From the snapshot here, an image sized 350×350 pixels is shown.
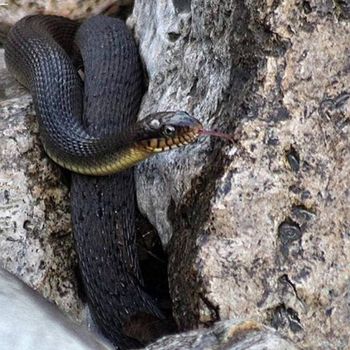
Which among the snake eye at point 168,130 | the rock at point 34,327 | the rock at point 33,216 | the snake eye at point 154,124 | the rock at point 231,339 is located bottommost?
the rock at point 33,216

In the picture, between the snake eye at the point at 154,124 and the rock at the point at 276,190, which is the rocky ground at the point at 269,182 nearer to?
the rock at the point at 276,190

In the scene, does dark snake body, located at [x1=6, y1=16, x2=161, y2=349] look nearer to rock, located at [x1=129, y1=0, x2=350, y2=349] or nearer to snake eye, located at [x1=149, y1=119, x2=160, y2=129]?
snake eye, located at [x1=149, y1=119, x2=160, y2=129]

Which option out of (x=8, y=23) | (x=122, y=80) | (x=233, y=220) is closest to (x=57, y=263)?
(x=122, y=80)

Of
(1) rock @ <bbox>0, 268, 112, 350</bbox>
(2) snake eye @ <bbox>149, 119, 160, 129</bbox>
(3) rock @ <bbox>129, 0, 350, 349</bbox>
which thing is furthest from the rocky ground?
(1) rock @ <bbox>0, 268, 112, 350</bbox>

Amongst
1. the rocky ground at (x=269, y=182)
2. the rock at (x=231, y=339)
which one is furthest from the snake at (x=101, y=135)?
the rock at (x=231, y=339)

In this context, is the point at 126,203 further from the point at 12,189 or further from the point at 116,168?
the point at 12,189

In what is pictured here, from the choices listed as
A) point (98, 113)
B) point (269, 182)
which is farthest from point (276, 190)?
point (98, 113)
